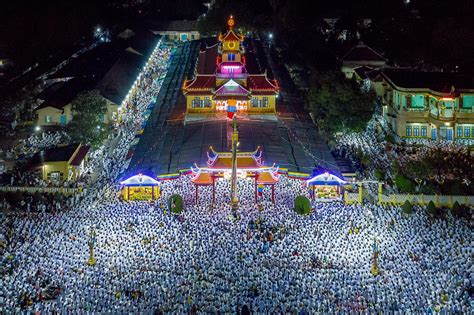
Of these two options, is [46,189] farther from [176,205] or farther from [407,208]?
[407,208]

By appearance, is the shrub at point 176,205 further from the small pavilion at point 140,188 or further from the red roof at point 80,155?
the red roof at point 80,155

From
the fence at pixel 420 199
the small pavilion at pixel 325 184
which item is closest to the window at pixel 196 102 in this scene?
the small pavilion at pixel 325 184

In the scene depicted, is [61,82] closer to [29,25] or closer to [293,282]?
[29,25]

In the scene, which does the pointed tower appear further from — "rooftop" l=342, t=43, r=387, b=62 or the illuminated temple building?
"rooftop" l=342, t=43, r=387, b=62

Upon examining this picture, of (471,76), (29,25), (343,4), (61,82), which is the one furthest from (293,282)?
(29,25)

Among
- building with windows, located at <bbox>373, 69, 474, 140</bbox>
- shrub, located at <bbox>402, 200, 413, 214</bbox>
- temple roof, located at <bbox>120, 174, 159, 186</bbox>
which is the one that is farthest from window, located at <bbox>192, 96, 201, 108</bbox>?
shrub, located at <bbox>402, 200, 413, 214</bbox>

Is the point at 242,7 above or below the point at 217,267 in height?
above
